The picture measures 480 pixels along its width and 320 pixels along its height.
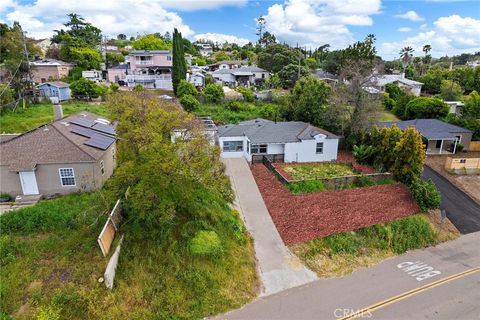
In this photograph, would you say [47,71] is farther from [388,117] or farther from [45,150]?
[388,117]

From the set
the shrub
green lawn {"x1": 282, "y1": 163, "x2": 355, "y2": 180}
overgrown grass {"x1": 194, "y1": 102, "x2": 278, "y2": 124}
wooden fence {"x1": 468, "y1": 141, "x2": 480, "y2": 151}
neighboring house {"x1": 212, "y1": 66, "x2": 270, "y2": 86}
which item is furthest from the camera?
neighboring house {"x1": 212, "y1": 66, "x2": 270, "y2": 86}

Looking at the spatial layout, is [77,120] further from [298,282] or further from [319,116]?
[319,116]

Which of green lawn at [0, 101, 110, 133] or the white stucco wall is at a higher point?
green lawn at [0, 101, 110, 133]

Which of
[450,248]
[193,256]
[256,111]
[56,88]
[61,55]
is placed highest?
[61,55]

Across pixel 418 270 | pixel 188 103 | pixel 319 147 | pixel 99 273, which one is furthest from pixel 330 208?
pixel 188 103

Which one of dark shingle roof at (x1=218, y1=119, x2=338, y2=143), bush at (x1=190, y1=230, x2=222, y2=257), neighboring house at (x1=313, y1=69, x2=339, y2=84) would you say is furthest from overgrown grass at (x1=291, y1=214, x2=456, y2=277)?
neighboring house at (x1=313, y1=69, x2=339, y2=84)

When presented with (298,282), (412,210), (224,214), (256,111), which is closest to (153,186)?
(224,214)

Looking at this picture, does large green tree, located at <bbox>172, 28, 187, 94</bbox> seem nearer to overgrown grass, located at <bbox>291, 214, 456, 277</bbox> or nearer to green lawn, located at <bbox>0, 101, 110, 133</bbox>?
green lawn, located at <bbox>0, 101, 110, 133</bbox>
